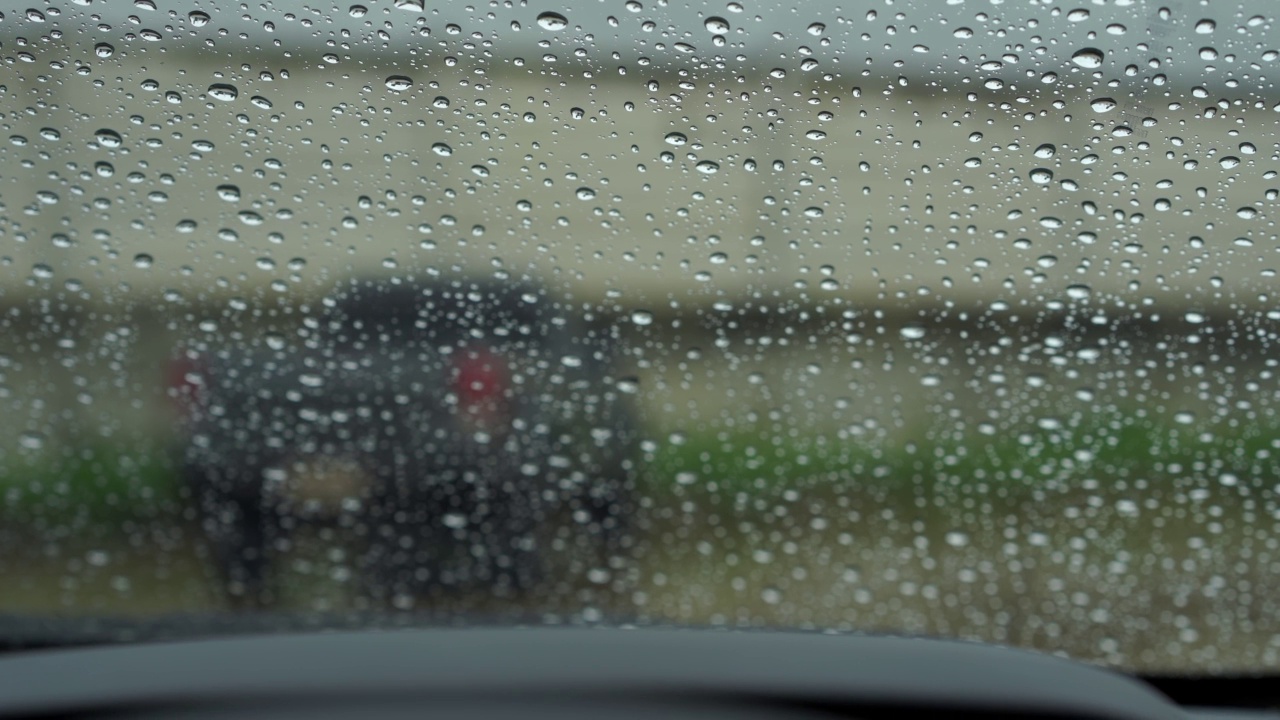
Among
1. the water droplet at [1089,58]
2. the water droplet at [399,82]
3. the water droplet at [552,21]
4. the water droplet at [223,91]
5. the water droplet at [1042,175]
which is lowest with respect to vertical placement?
the water droplet at [1042,175]

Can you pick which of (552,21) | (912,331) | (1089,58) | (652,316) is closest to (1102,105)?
(1089,58)

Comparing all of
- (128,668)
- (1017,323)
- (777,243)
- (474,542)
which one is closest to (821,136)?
(777,243)

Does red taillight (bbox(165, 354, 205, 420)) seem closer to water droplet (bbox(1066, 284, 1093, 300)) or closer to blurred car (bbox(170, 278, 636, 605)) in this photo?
blurred car (bbox(170, 278, 636, 605))

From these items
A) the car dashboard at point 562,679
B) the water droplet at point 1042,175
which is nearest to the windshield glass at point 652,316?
the water droplet at point 1042,175

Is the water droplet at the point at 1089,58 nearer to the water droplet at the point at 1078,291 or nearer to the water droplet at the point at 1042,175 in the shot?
the water droplet at the point at 1042,175

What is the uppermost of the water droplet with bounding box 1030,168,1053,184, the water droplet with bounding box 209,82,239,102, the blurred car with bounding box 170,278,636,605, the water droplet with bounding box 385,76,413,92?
the water droplet with bounding box 385,76,413,92

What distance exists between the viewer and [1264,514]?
2.46 meters

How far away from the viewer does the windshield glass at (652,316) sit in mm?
2377

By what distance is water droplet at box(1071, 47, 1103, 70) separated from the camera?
234 centimetres

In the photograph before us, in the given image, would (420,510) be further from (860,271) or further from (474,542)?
(860,271)

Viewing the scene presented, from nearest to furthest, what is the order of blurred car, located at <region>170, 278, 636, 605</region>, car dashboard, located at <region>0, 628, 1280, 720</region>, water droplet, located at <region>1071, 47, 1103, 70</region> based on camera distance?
car dashboard, located at <region>0, 628, 1280, 720</region> → water droplet, located at <region>1071, 47, 1103, 70</region> → blurred car, located at <region>170, 278, 636, 605</region>

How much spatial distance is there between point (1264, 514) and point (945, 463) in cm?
71

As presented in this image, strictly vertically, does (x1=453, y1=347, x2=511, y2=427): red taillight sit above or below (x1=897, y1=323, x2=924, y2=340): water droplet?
below

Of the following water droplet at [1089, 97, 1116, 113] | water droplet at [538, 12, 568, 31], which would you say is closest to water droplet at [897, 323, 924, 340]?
water droplet at [1089, 97, 1116, 113]
